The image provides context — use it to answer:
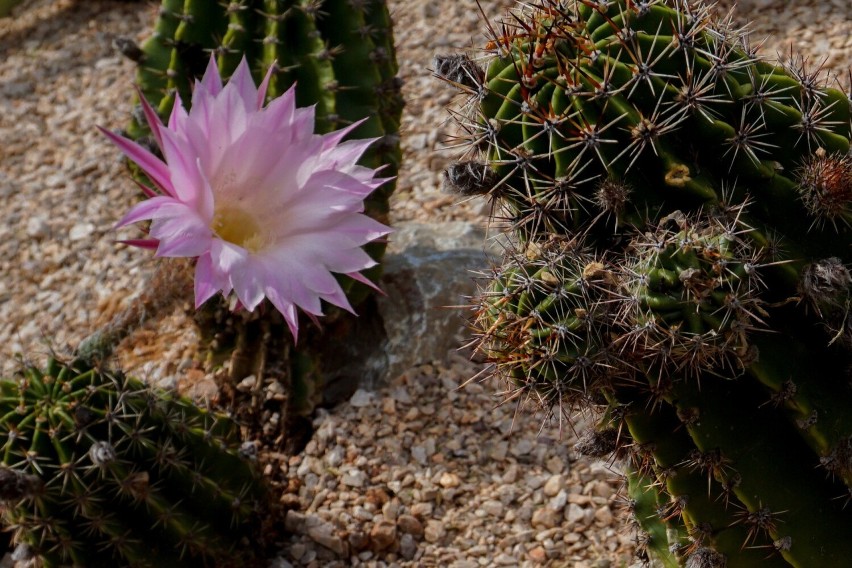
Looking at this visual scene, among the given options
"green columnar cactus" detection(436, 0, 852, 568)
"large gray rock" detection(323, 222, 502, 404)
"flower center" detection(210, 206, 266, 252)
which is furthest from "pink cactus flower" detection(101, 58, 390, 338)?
"large gray rock" detection(323, 222, 502, 404)

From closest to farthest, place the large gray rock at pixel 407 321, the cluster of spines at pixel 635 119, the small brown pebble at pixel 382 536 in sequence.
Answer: the cluster of spines at pixel 635 119 → the small brown pebble at pixel 382 536 → the large gray rock at pixel 407 321

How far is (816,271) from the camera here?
157 cm

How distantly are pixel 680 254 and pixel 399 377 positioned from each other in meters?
1.41

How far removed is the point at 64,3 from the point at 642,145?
4398mm

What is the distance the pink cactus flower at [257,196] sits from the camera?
1611mm

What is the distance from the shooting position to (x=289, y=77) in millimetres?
2584

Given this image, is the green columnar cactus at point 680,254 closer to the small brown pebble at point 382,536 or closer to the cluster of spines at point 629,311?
the cluster of spines at point 629,311

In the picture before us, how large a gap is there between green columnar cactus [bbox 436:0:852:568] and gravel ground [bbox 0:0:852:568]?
340mm

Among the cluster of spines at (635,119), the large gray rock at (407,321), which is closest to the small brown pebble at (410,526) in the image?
the large gray rock at (407,321)

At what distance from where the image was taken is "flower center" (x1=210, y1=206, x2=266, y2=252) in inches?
69.4

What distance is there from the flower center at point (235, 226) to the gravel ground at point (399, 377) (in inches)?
24.9

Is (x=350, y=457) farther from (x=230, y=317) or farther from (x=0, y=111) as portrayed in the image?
(x=0, y=111)

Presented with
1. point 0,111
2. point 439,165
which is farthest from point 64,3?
point 439,165

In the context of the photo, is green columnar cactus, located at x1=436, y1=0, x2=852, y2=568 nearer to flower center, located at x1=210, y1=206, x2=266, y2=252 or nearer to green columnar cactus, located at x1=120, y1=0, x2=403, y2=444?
flower center, located at x1=210, y1=206, x2=266, y2=252
